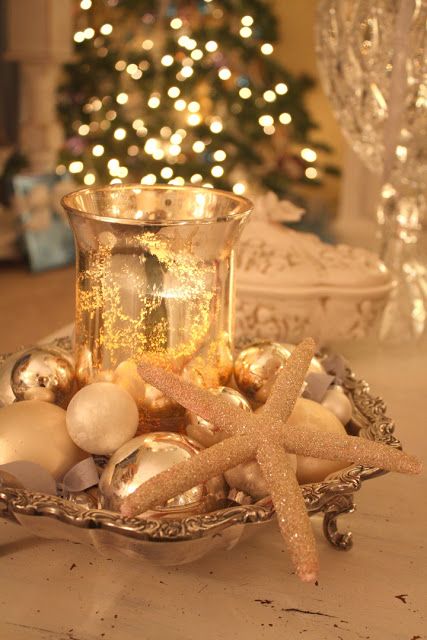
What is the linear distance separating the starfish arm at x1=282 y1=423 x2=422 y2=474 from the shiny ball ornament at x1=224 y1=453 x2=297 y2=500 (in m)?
0.02

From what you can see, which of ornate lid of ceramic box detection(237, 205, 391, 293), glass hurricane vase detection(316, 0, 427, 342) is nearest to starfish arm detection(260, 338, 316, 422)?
ornate lid of ceramic box detection(237, 205, 391, 293)

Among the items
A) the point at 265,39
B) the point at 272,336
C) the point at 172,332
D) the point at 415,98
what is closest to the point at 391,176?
the point at 415,98

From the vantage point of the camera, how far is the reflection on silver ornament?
1.99ft

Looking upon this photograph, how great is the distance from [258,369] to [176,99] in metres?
2.04

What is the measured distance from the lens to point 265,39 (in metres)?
2.71

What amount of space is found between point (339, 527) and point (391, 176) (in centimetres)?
63

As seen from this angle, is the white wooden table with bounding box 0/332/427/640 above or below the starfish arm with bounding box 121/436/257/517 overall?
below

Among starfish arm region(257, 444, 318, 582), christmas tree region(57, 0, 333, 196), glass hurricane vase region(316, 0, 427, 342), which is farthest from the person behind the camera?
christmas tree region(57, 0, 333, 196)

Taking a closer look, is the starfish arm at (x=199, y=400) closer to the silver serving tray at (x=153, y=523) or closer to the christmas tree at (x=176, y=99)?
the silver serving tray at (x=153, y=523)

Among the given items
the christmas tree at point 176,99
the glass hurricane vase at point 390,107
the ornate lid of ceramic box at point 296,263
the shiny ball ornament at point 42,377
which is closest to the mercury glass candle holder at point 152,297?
the shiny ball ornament at point 42,377

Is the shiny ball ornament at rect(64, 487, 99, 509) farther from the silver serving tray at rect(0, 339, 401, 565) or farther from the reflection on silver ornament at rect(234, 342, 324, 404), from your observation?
the reflection on silver ornament at rect(234, 342, 324, 404)

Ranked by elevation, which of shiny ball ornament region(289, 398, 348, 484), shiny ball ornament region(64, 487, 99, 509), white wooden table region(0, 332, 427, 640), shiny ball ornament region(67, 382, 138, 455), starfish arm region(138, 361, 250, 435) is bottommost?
white wooden table region(0, 332, 427, 640)

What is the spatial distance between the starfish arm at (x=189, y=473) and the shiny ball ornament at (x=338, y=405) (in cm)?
15

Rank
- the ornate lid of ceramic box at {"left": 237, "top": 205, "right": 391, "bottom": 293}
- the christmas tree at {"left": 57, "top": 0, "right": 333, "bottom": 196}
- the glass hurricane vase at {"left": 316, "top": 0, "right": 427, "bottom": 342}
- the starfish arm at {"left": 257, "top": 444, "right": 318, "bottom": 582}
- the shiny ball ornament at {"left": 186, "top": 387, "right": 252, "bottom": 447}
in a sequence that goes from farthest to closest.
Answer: the christmas tree at {"left": 57, "top": 0, "right": 333, "bottom": 196} → the glass hurricane vase at {"left": 316, "top": 0, "right": 427, "bottom": 342} → the ornate lid of ceramic box at {"left": 237, "top": 205, "right": 391, "bottom": 293} → the shiny ball ornament at {"left": 186, "top": 387, "right": 252, "bottom": 447} → the starfish arm at {"left": 257, "top": 444, "right": 318, "bottom": 582}
